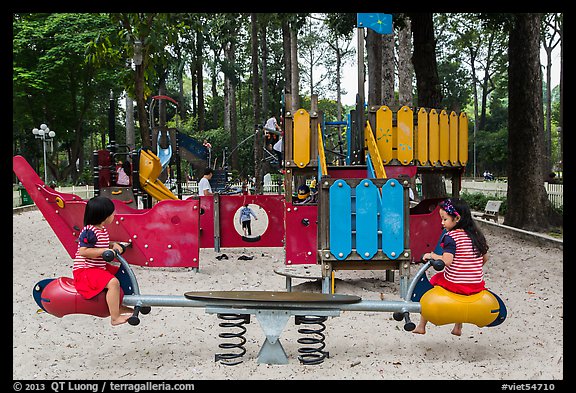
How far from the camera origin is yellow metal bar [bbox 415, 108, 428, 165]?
844cm

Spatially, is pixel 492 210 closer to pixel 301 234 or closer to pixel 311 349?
pixel 301 234

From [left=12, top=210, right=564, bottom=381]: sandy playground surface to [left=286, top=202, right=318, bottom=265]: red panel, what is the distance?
0.77m

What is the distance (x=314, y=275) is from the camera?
725 cm

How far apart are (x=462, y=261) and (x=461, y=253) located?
70mm

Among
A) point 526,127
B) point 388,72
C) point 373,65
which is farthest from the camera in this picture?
point 388,72

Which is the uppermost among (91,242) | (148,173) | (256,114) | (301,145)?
(256,114)

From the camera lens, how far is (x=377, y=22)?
10.5 meters

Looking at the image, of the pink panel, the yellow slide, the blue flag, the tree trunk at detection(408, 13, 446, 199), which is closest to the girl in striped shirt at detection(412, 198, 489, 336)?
the pink panel

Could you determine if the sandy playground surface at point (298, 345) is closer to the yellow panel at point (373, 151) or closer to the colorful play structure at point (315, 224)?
the colorful play structure at point (315, 224)

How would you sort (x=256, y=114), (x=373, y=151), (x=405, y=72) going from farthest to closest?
(x=256, y=114), (x=405, y=72), (x=373, y=151)

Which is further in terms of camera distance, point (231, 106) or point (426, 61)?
point (231, 106)

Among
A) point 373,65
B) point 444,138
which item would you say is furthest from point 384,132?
point 373,65

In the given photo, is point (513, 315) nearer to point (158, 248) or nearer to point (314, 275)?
point (314, 275)
